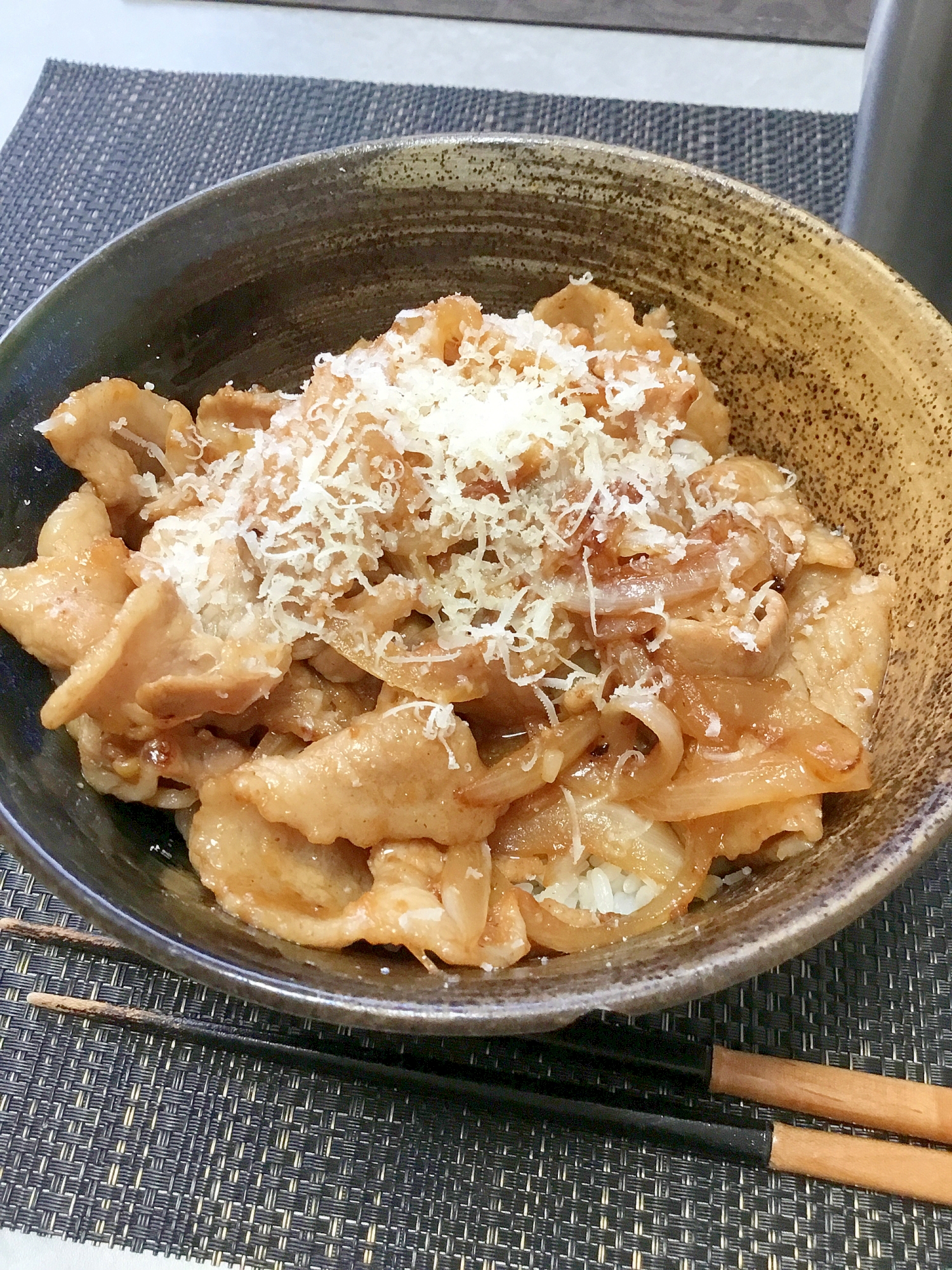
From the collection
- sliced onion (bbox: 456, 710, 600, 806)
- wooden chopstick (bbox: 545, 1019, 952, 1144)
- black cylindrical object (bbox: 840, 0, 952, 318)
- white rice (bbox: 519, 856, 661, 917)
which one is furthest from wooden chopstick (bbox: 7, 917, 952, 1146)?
black cylindrical object (bbox: 840, 0, 952, 318)

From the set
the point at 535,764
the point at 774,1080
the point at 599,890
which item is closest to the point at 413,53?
the point at 535,764

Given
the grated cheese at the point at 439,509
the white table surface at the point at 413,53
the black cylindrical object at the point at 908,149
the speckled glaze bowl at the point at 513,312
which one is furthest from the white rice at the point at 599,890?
the white table surface at the point at 413,53

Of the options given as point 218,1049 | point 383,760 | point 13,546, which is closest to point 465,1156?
point 218,1049

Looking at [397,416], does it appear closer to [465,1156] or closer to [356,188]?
[356,188]

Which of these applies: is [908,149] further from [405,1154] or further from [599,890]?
[405,1154]

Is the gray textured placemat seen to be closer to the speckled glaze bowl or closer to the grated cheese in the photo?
the speckled glaze bowl

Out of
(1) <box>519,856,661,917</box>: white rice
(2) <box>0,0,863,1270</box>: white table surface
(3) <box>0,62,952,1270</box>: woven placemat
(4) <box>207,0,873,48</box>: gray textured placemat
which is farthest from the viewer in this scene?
(4) <box>207,0,873,48</box>: gray textured placemat

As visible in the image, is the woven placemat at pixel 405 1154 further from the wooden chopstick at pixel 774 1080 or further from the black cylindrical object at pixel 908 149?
the black cylindrical object at pixel 908 149
